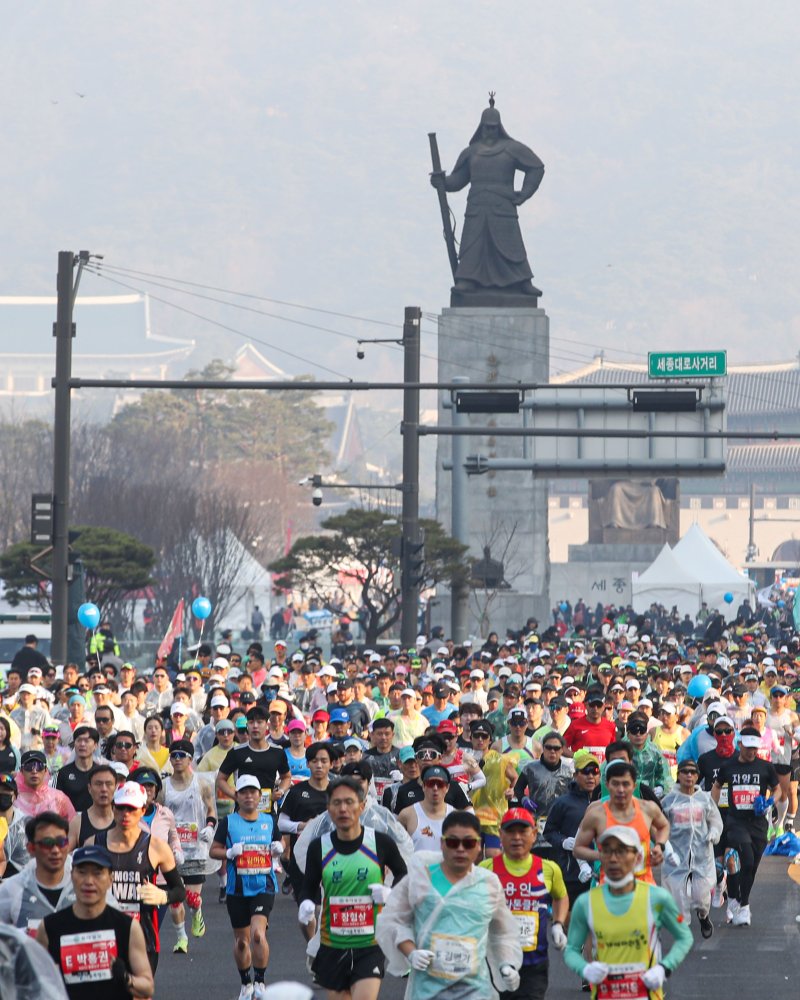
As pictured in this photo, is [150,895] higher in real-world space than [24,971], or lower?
lower

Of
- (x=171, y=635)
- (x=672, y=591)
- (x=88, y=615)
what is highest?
(x=672, y=591)

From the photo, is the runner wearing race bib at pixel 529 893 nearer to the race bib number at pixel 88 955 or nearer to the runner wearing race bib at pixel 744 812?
the race bib number at pixel 88 955

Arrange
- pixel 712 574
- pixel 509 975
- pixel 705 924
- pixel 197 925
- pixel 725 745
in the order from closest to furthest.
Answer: pixel 509 975 < pixel 705 924 < pixel 197 925 < pixel 725 745 < pixel 712 574

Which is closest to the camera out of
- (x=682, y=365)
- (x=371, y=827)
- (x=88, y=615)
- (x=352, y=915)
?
(x=352, y=915)

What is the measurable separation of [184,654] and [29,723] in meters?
19.9

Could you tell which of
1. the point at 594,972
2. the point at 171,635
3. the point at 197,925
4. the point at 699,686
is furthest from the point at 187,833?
the point at 171,635

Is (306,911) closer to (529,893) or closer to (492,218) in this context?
(529,893)

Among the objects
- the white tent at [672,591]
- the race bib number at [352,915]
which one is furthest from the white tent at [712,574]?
the race bib number at [352,915]

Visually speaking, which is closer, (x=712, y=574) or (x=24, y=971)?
(x=24, y=971)

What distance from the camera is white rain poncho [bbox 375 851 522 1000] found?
338 inches

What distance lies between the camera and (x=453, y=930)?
866 centimetres

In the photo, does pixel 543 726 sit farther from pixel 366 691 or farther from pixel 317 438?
pixel 317 438

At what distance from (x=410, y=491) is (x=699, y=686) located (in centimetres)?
1246

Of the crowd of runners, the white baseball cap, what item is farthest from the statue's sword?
the white baseball cap
